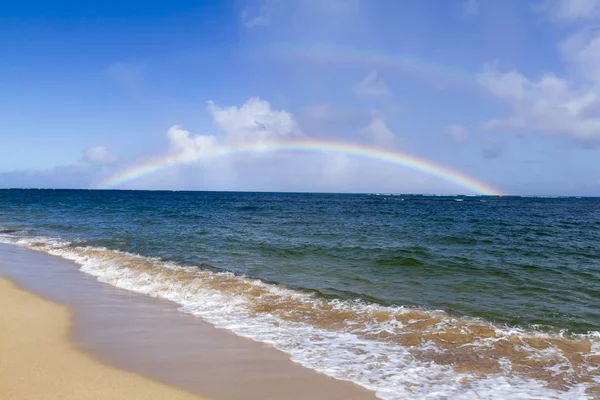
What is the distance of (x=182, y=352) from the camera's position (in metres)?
6.48

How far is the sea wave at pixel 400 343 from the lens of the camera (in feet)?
18.3

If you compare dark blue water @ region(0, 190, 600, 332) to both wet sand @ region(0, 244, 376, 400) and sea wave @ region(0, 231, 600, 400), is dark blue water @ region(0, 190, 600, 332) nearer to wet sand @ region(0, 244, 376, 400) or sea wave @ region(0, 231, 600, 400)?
sea wave @ region(0, 231, 600, 400)

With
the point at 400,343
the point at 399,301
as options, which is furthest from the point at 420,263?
the point at 400,343

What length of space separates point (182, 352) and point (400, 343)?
3.97 metres

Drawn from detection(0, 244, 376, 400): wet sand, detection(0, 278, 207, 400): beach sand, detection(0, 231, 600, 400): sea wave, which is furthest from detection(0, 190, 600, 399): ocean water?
detection(0, 278, 207, 400): beach sand

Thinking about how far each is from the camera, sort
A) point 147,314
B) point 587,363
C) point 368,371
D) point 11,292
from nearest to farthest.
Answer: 1. point 368,371
2. point 587,363
3. point 147,314
4. point 11,292

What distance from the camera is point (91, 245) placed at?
20406 mm

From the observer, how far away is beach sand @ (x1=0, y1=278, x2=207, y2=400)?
4.84m

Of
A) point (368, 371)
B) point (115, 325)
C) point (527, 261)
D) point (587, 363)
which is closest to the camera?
point (368, 371)

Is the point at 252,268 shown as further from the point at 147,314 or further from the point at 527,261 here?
the point at 527,261

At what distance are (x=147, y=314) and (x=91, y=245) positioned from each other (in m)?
13.7

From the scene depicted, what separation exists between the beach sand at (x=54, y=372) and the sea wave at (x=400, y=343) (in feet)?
8.21

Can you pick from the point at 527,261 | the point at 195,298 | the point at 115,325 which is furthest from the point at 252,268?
the point at 527,261

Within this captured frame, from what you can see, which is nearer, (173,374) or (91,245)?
(173,374)
